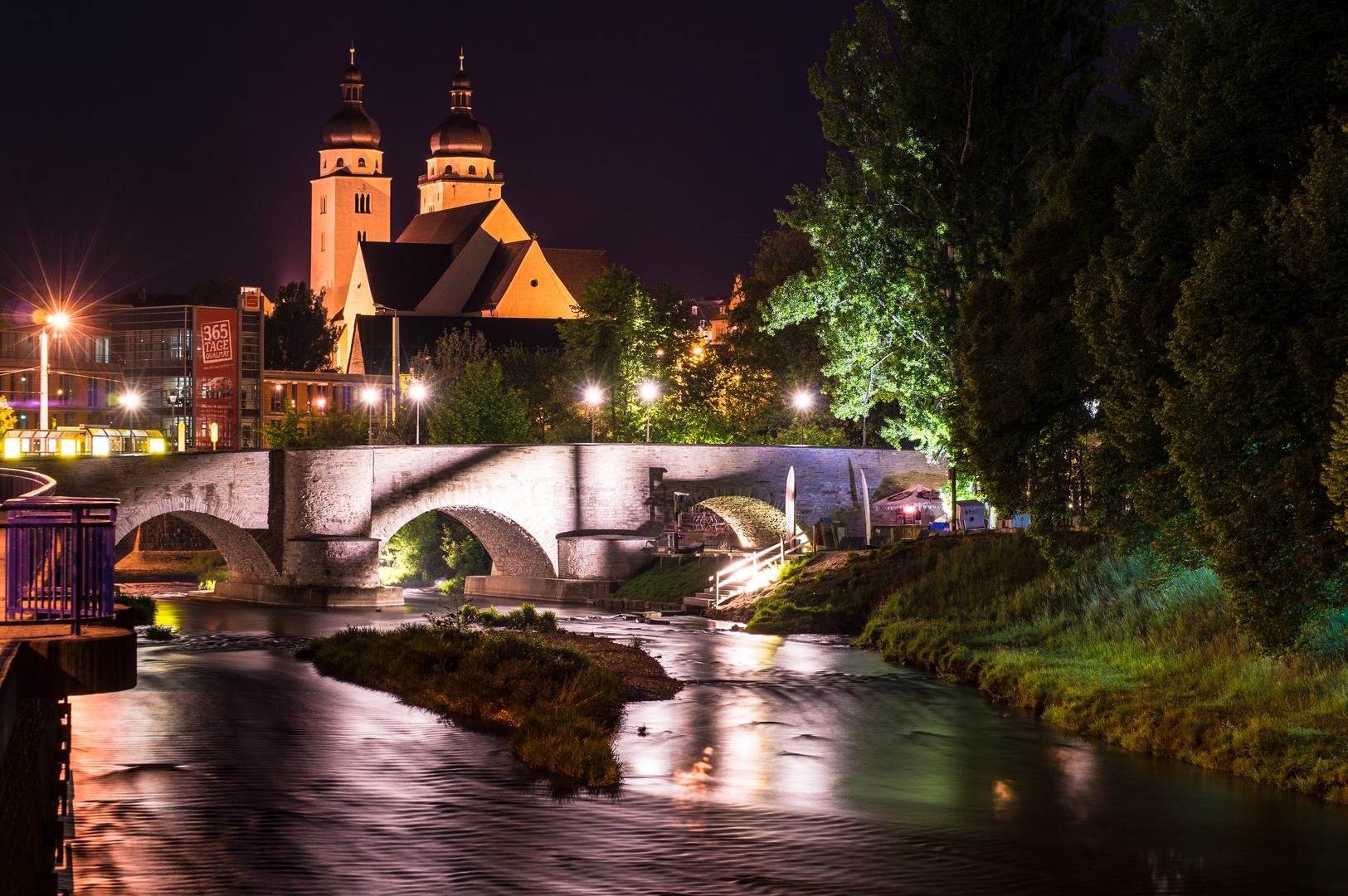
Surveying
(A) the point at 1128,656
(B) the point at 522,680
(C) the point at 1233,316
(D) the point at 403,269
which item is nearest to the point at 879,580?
(A) the point at 1128,656

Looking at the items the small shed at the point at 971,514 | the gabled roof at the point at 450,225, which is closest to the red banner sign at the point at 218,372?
the gabled roof at the point at 450,225

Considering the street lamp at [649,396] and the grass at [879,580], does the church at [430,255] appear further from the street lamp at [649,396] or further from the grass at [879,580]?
the grass at [879,580]

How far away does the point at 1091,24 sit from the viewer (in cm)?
3425

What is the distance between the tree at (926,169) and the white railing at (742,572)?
24.8 feet

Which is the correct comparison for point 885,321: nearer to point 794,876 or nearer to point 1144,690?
point 1144,690

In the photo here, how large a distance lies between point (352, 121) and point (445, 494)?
85011 mm

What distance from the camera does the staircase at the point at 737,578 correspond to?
44.4 metres

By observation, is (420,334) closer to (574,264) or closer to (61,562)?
(574,264)

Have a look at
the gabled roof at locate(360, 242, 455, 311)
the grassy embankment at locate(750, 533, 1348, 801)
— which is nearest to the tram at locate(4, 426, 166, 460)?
the grassy embankment at locate(750, 533, 1348, 801)

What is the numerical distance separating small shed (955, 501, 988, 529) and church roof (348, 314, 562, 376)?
48143 millimetres

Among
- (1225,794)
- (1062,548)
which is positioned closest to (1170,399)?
(1225,794)

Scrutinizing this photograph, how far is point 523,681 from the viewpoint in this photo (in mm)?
23797

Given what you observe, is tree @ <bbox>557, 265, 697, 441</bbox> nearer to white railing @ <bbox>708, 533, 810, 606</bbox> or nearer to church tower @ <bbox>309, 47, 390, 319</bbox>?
white railing @ <bbox>708, 533, 810, 606</bbox>

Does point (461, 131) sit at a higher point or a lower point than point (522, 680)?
higher
